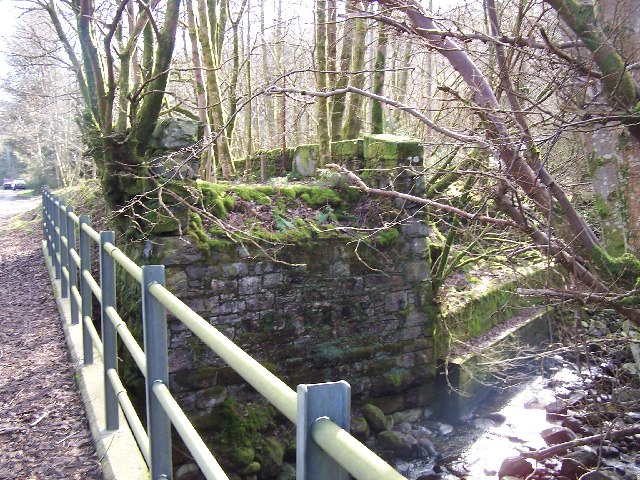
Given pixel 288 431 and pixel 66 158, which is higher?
pixel 66 158

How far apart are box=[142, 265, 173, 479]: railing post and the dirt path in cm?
78

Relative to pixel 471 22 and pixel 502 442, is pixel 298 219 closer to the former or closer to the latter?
pixel 471 22

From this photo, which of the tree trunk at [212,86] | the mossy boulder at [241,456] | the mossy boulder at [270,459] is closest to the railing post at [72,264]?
the mossy boulder at [241,456]

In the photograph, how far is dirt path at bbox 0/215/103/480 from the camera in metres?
2.90

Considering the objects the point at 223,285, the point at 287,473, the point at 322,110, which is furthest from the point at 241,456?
Result: the point at 322,110

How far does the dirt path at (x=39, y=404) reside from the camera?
2.90 meters

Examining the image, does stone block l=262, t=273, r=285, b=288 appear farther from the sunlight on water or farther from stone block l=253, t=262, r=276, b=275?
the sunlight on water

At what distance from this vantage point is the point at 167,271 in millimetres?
6527

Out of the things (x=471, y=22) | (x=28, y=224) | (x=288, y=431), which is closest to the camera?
(x=471, y=22)

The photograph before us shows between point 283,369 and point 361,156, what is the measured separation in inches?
132

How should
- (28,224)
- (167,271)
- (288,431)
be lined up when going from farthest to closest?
(28,224) < (288,431) < (167,271)

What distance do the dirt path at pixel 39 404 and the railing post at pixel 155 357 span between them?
78cm

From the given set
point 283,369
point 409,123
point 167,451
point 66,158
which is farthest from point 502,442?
point 66,158

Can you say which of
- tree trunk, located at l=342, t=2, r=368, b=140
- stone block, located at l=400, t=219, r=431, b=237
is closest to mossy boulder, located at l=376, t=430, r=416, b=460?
stone block, located at l=400, t=219, r=431, b=237
